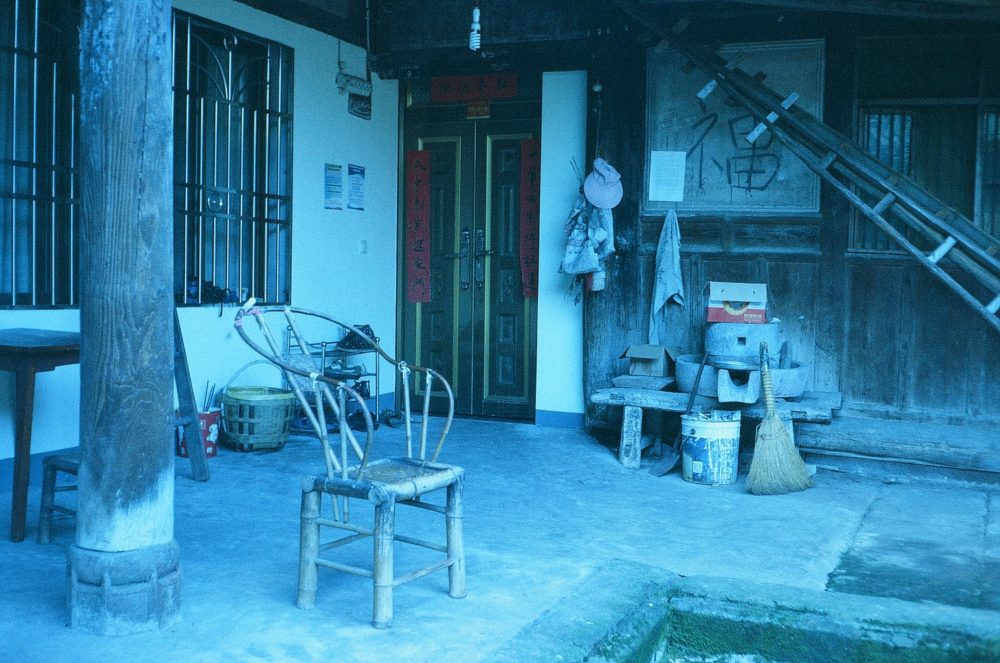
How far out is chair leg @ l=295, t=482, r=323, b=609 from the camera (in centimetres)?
350

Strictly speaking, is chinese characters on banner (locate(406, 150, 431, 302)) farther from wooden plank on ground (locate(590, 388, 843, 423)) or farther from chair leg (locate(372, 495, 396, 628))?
chair leg (locate(372, 495, 396, 628))

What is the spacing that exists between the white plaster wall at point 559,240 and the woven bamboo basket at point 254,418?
6.72 ft

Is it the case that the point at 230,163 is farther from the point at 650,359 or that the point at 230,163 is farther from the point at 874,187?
the point at 874,187

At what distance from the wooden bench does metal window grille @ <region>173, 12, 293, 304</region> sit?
8.08ft

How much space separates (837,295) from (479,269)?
2.75 metres

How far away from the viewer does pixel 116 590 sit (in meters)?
3.22

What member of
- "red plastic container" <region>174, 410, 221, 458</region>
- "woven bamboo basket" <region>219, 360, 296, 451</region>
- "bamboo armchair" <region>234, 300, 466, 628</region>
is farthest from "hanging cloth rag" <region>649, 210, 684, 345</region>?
"bamboo armchair" <region>234, 300, 466, 628</region>

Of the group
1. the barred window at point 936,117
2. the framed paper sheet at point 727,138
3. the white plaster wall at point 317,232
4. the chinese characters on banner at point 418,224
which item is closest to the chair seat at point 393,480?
the white plaster wall at point 317,232

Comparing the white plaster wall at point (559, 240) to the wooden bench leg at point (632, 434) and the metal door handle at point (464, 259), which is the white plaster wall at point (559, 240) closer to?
the metal door handle at point (464, 259)

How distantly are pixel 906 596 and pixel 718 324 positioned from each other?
262 centimetres

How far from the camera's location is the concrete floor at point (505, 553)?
3.27 m

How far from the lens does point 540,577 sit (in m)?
4.00

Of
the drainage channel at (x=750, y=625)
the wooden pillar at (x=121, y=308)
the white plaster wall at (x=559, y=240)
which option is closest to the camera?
the wooden pillar at (x=121, y=308)

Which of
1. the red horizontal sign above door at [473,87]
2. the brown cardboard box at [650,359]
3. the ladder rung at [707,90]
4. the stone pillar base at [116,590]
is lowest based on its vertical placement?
the stone pillar base at [116,590]
